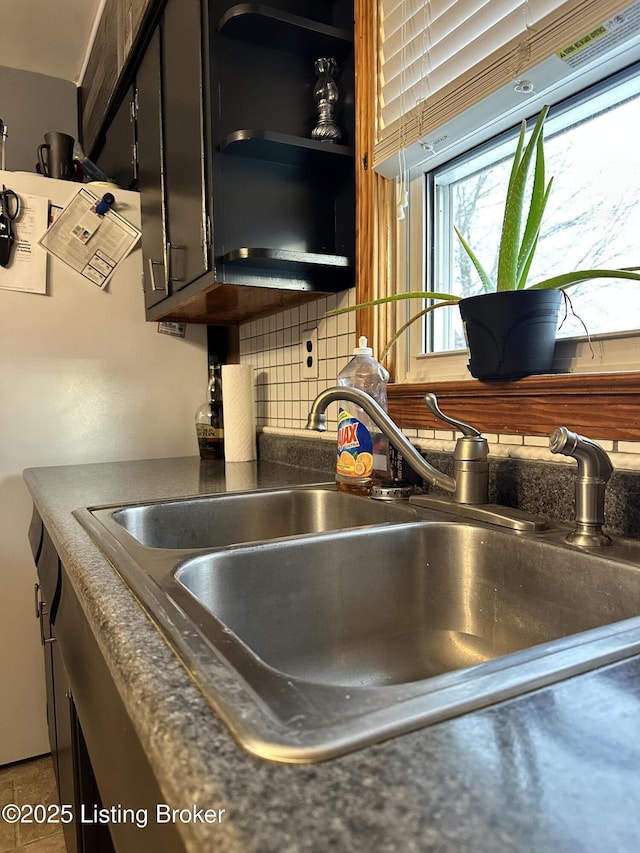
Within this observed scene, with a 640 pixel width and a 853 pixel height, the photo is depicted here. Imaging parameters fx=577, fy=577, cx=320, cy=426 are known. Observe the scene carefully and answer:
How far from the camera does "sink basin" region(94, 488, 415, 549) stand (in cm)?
104

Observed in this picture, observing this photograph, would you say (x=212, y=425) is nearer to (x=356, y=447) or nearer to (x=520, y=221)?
(x=356, y=447)

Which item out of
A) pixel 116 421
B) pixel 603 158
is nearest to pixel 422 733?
pixel 603 158

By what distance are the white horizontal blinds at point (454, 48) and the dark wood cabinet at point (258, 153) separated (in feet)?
0.48

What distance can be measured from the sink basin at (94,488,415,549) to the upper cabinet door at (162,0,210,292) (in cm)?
58

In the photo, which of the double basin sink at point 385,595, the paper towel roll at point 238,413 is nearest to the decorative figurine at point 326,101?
the paper towel roll at point 238,413

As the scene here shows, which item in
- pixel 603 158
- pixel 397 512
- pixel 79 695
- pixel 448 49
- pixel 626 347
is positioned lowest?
pixel 79 695

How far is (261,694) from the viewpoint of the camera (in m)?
0.37

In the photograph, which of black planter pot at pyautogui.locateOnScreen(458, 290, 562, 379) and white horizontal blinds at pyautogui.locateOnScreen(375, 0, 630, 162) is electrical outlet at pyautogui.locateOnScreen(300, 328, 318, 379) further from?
black planter pot at pyautogui.locateOnScreen(458, 290, 562, 379)

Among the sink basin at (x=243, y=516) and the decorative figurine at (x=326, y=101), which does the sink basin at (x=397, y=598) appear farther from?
the decorative figurine at (x=326, y=101)

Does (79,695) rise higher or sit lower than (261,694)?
lower

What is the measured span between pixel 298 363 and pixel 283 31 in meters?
0.80

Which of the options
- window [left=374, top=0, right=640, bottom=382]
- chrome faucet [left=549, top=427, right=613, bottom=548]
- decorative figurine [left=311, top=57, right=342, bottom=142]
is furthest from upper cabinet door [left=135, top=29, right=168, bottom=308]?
chrome faucet [left=549, top=427, right=613, bottom=548]

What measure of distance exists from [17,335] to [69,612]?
1.23m

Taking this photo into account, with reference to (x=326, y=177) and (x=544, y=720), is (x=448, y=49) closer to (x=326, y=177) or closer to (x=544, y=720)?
(x=326, y=177)
